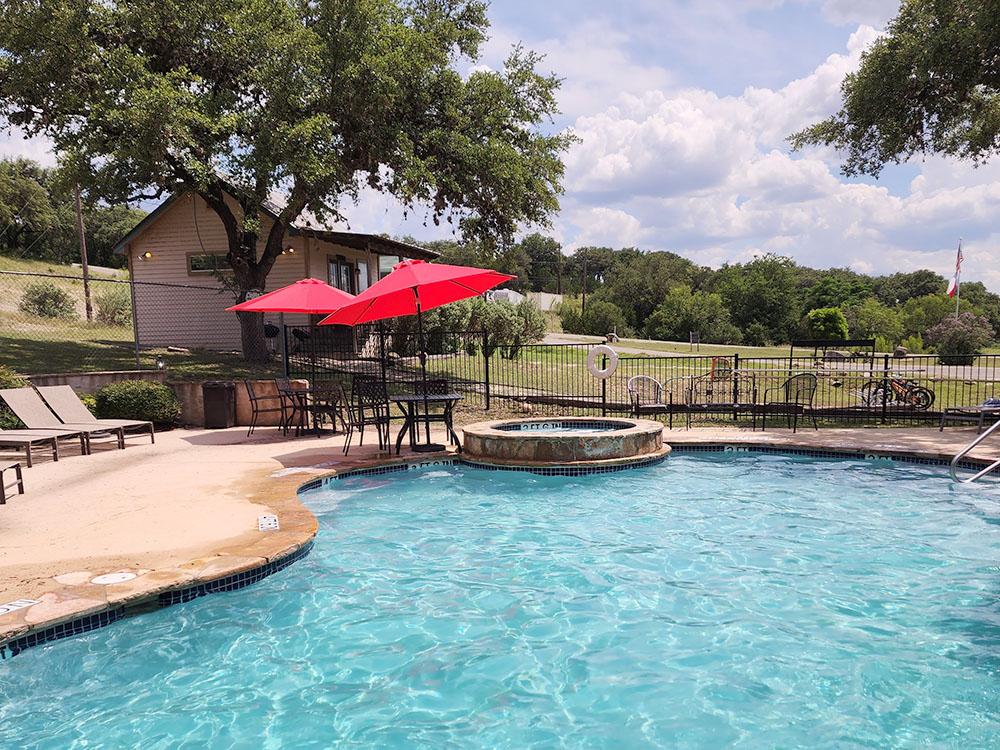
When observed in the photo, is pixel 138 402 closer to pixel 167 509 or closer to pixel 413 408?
pixel 413 408

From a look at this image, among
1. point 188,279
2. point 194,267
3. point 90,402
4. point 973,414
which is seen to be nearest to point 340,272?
point 194,267

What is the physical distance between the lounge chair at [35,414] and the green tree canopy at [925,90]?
51.3 ft

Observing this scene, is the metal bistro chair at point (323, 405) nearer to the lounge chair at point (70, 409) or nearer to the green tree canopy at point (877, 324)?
the lounge chair at point (70, 409)

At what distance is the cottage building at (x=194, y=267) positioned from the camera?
22.0 m

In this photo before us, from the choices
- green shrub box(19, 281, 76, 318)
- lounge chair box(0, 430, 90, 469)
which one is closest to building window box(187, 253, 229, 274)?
green shrub box(19, 281, 76, 318)

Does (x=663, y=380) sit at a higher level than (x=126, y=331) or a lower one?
lower

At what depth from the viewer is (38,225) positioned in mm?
51750

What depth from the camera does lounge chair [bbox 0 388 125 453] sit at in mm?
9117

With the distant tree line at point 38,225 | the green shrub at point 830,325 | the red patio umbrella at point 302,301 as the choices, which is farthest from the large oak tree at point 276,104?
the distant tree line at point 38,225

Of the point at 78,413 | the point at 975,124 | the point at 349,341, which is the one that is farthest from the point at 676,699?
the point at 349,341

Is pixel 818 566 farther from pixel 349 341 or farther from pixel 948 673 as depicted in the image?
pixel 349 341

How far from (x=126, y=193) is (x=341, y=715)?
54.5 ft

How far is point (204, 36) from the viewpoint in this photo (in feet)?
53.4

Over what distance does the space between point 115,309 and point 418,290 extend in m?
24.9
